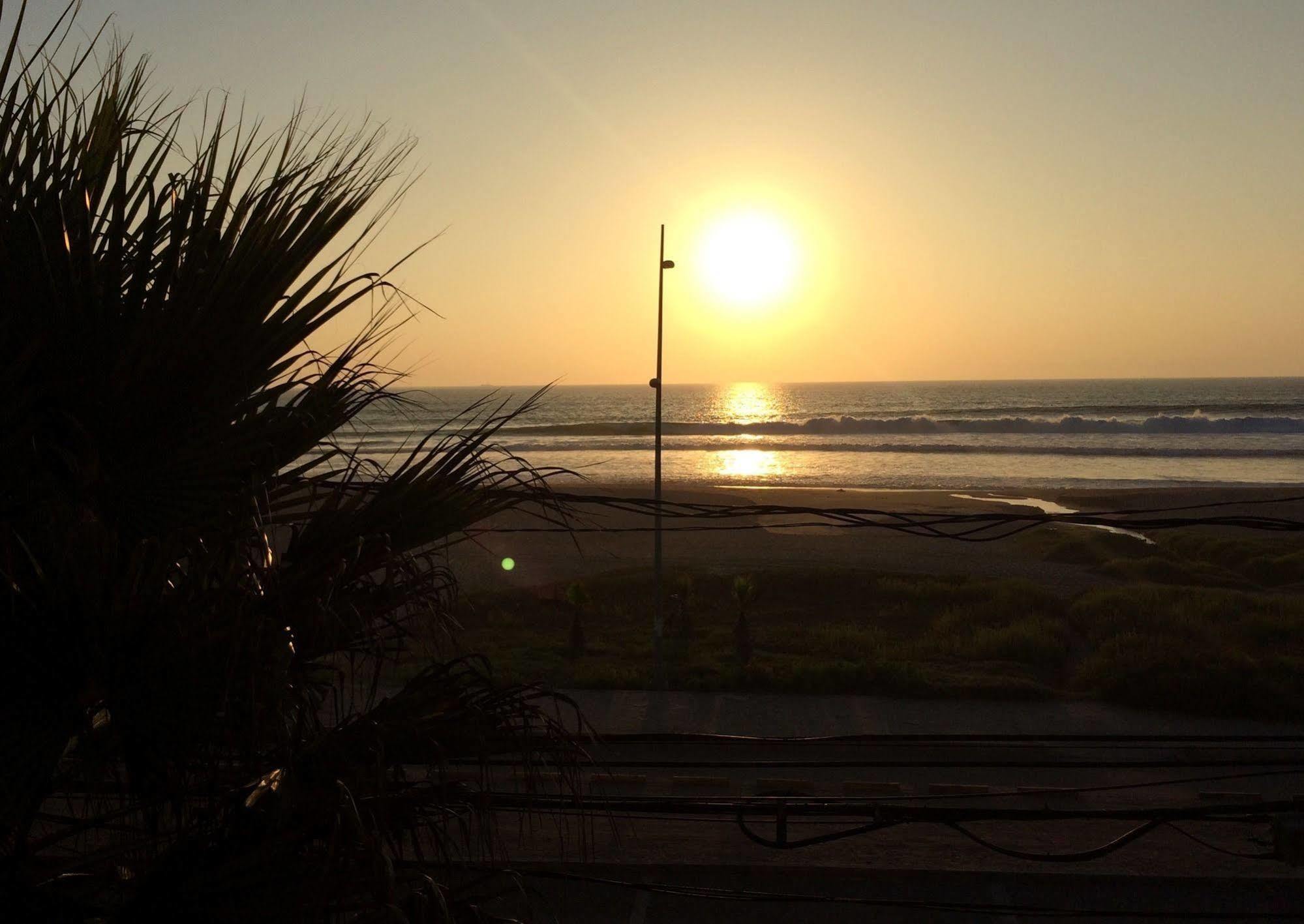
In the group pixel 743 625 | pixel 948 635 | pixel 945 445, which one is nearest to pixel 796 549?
pixel 948 635

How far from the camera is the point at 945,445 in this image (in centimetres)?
6744

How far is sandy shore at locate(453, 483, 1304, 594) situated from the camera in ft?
86.4

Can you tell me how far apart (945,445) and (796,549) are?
4054cm

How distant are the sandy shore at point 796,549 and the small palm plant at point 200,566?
684 inches

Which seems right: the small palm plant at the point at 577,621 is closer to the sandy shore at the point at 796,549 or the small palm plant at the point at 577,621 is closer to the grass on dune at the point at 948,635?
the grass on dune at the point at 948,635

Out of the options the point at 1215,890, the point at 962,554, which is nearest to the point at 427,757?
the point at 1215,890

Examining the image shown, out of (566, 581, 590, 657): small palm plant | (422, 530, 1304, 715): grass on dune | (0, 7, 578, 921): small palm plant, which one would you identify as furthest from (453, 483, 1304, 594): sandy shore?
(0, 7, 578, 921): small palm plant

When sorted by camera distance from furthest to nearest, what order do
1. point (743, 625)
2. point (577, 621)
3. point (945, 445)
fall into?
point (945, 445) < point (577, 621) < point (743, 625)

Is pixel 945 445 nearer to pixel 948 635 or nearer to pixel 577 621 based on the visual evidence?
pixel 948 635

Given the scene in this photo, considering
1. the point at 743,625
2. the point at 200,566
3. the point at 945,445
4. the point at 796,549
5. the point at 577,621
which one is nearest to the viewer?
the point at 200,566

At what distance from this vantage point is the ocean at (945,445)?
5116 cm

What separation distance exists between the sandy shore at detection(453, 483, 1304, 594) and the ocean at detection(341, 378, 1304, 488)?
11.0 feet

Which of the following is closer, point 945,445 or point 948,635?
point 948,635

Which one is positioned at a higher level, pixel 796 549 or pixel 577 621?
pixel 577 621
